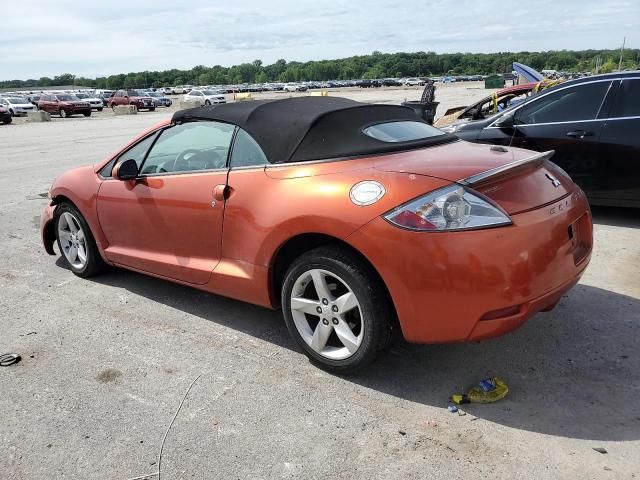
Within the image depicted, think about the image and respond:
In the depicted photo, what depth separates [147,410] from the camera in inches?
115

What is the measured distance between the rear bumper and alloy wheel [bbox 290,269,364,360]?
12.3 inches

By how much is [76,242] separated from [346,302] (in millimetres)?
3083

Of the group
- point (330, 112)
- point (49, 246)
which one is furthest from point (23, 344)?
point (330, 112)

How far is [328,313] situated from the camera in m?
3.08

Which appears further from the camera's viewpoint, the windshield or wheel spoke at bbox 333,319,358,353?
the windshield

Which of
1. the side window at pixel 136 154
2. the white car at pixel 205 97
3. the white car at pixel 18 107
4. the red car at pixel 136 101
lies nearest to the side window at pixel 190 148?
the side window at pixel 136 154

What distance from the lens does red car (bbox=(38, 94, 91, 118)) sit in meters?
36.1

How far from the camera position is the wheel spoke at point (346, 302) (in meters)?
2.92

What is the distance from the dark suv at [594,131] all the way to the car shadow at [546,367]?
2.07 metres

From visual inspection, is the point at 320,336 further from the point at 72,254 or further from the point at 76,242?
the point at 72,254

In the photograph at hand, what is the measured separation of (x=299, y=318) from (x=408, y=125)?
5.12 ft

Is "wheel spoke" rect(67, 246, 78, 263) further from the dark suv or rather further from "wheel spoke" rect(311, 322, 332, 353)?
the dark suv

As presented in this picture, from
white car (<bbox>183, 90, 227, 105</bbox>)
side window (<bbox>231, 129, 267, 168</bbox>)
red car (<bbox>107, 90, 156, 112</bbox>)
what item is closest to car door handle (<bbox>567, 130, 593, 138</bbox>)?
side window (<bbox>231, 129, 267, 168</bbox>)

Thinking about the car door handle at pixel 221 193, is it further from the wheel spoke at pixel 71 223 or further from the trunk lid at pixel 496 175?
the wheel spoke at pixel 71 223
